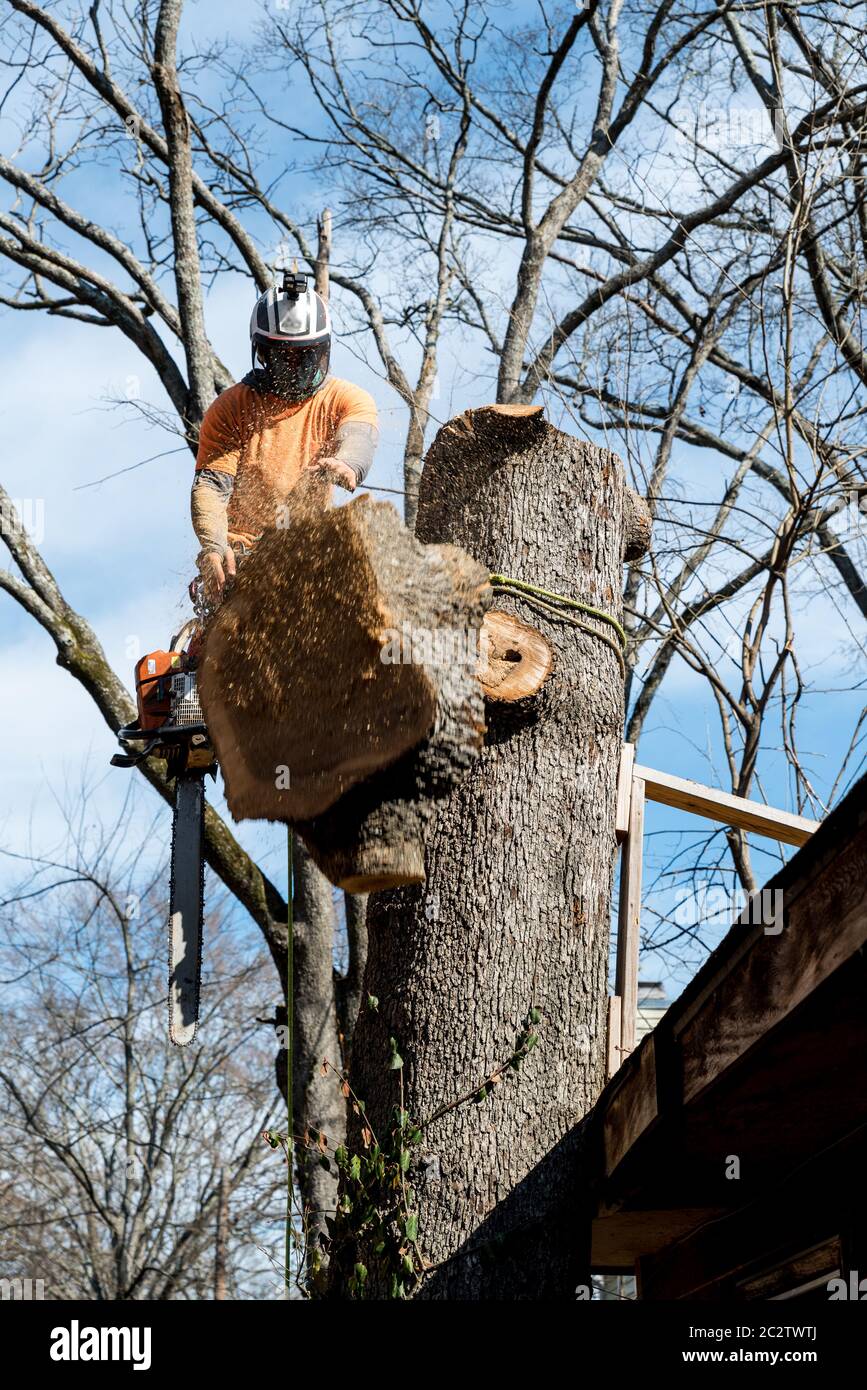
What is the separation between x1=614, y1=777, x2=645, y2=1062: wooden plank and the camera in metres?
4.36

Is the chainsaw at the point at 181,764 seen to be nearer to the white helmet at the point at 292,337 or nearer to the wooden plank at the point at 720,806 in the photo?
the white helmet at the point at 292,337

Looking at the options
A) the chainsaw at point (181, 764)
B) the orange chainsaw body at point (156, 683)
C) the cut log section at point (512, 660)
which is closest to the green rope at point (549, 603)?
the cut log section at point (512, 660)

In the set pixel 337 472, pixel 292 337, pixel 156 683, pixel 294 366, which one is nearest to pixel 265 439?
pixel 294 366

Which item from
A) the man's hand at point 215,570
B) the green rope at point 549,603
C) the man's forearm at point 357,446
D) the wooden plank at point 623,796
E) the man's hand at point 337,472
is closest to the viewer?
the green rope at point 549,603

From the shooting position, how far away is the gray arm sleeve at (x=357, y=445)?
4.76 meters

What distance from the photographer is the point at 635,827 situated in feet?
14.4

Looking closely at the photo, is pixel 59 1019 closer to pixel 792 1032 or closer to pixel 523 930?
pixel 523 930

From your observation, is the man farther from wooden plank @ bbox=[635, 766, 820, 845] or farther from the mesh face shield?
wooden plank @ bbox=[635, 766, 820, 845]

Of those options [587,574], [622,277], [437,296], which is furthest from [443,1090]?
[437,296]

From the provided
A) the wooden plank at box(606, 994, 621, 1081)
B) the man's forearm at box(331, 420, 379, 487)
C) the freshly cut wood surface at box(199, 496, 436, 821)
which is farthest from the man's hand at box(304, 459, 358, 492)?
the wooden plank at box(606, 994, 621, 1081)

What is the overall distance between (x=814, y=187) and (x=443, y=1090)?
22.8 feet

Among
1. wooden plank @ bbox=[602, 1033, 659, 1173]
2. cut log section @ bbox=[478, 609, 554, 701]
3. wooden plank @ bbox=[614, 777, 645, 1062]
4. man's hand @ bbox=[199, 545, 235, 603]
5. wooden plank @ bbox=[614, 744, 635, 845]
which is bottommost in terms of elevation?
wooden plank @ bbox=[602, 1033, 659, 1173]

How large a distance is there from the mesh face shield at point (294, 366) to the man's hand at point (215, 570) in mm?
765

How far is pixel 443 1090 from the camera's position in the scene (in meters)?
3.62
